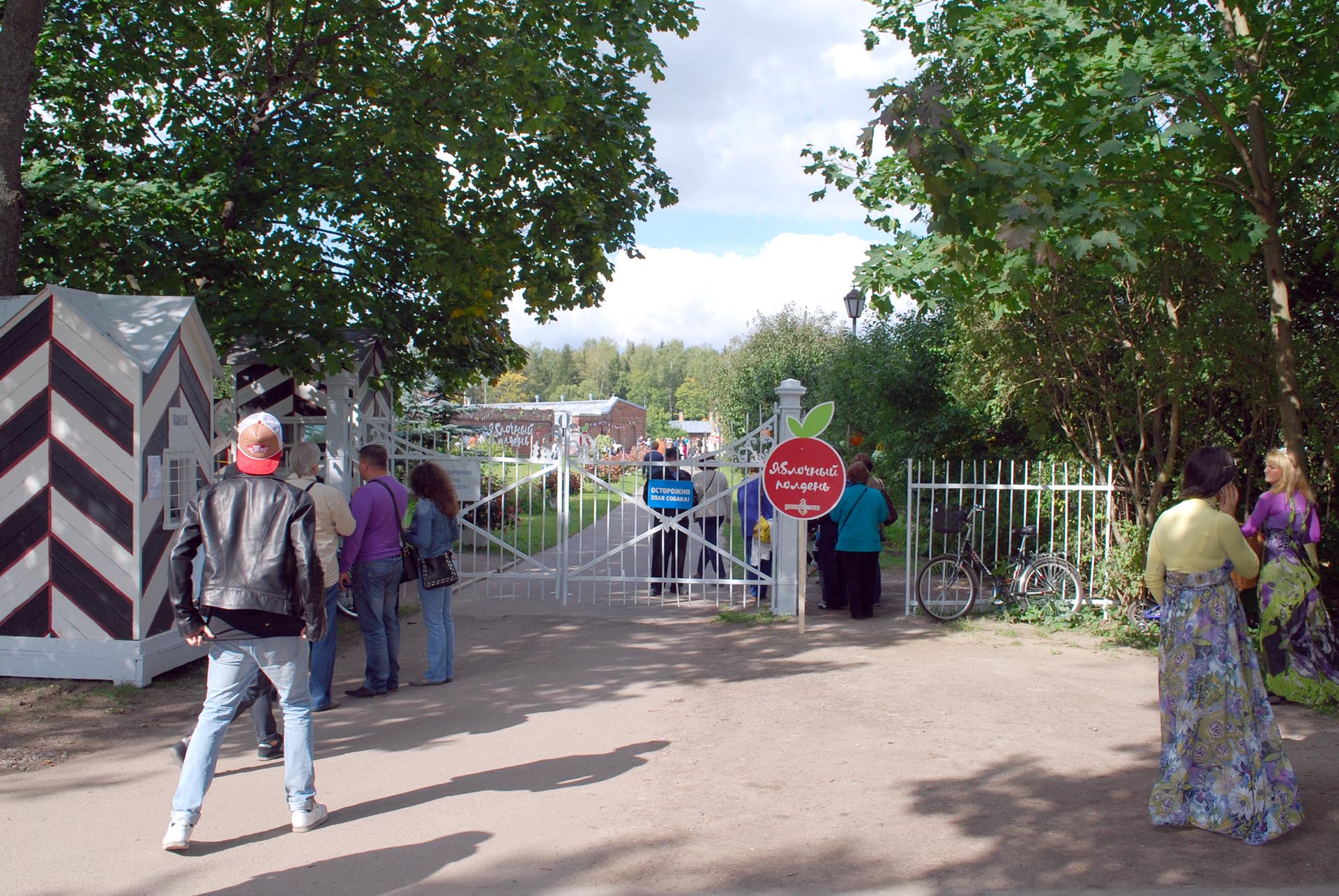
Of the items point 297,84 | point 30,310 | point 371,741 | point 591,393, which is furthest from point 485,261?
point 591,393

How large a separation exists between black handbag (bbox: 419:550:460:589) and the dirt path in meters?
0.80

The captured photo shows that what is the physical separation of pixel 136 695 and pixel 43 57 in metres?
6.11

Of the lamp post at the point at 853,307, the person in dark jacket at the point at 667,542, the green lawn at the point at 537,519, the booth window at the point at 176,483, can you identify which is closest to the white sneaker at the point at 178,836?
the booth window at the point at 176,483

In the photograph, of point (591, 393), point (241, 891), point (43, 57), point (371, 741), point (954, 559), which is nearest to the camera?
point (241, 891)

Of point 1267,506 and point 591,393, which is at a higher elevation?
point 591,393

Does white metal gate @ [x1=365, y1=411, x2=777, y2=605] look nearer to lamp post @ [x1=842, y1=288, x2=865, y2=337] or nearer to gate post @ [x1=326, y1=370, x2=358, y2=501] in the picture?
gate post @ [x1=326, y1=370, x2=358, y2=501]

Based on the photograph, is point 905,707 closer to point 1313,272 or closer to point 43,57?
point 1313,272

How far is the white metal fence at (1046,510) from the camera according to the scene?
33.7ft

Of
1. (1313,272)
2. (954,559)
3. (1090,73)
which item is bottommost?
(954,559)

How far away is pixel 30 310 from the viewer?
7.39 m

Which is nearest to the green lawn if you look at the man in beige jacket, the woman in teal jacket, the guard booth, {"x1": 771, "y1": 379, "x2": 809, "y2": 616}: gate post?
{"x1": 771, "y1": 379, "x2": 809, "y2": 616}: gate post

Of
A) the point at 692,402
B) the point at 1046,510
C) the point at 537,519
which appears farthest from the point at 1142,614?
the point at 692,402

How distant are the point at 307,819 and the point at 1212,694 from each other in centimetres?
418

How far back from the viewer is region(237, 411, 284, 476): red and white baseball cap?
15.4ft
